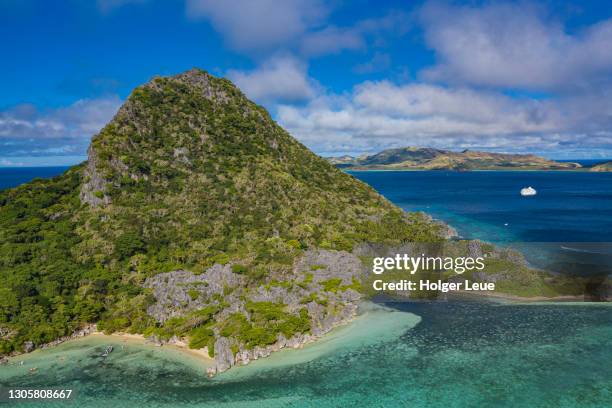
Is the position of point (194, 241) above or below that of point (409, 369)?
above

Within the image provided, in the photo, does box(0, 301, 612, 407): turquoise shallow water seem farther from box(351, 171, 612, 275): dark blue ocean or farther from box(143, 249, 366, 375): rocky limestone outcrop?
box(351, 171, 612, 275): dark blue ocean

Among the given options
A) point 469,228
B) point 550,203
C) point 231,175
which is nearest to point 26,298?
point 231,175

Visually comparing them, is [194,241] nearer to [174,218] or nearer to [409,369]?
[174,218]

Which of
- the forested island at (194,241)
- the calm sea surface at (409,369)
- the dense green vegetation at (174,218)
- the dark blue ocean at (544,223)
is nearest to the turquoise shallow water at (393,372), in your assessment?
the calm sea surface at (409,369)

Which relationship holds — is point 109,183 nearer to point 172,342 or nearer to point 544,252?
point 172,342

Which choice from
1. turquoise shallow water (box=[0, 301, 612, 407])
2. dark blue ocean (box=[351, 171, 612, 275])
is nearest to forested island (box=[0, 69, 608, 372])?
turquoise shallow water (box=[0, 301, 612, 407])

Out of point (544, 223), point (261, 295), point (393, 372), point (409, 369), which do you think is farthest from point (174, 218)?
point (544, 223)
